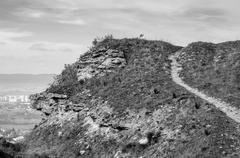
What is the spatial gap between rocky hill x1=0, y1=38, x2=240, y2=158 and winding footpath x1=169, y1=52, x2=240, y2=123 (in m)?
0.91

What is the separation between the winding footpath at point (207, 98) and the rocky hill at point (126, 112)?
914mm

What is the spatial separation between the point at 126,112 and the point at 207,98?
28.2 feet

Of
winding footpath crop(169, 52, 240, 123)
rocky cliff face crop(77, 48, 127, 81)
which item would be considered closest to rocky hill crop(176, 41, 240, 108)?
winding footpath crop(169, 52, 240, 123)

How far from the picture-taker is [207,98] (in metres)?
37.3

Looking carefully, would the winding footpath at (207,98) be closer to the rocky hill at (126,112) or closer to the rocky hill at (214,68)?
the rocky hill at (214,68)

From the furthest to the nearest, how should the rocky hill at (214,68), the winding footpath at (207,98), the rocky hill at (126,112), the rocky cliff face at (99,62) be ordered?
the rocky cliff face at (99,62) → the rocky hill at (214,68) → the winding footpath at (207,98) → the rocky hill at (126,112)

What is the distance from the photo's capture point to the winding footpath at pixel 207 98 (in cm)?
3278

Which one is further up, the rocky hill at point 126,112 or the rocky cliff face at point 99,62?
the rocky cliff face at point 99,62

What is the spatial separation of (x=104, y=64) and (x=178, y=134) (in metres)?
21.9

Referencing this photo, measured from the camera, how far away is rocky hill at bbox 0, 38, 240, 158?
100 ft

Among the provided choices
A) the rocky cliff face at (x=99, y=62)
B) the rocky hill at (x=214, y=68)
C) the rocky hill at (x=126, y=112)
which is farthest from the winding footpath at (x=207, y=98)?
the rocky cliff face at (x=99, y=62)

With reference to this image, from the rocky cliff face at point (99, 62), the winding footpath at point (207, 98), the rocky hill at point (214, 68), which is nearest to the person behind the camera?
the winding footpath at point (207, 98)

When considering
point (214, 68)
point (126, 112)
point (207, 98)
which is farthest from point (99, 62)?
point (207, 98)

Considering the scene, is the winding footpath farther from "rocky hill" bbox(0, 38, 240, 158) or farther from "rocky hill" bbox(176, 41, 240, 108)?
"rocky hill" bbox(0, 38, 240, 158)
